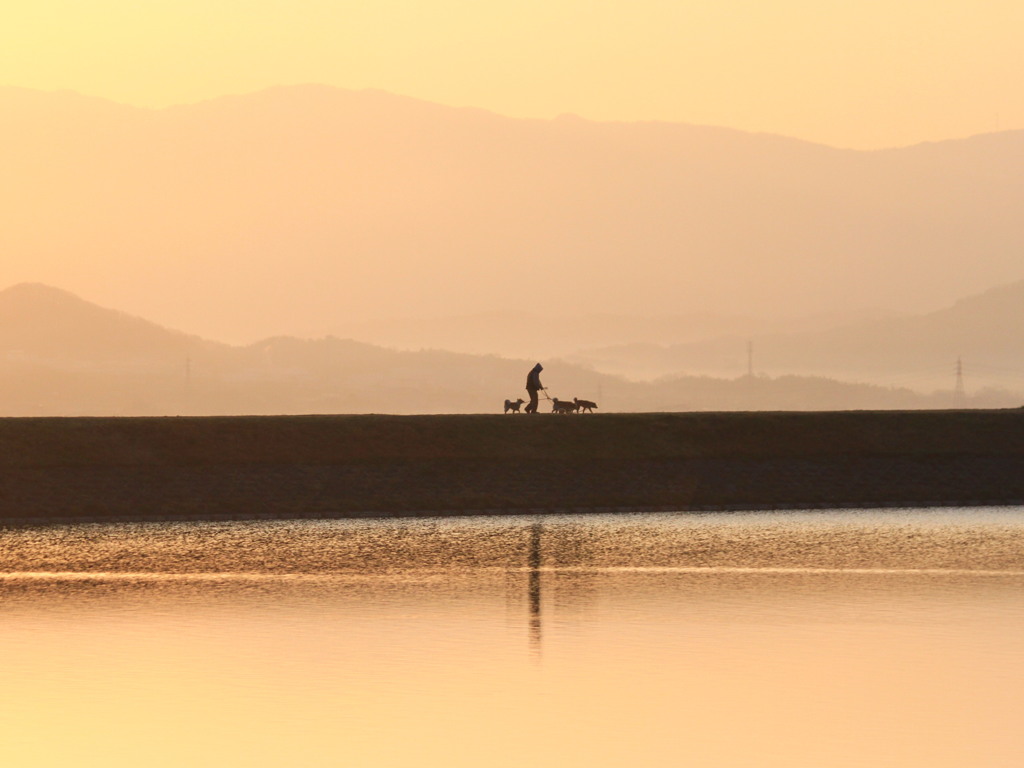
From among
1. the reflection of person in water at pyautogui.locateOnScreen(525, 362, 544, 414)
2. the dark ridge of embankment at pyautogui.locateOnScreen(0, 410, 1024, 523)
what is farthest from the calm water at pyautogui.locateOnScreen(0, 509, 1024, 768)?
the reflection of person in water at pyautogui.locateOnScreen(525, 362, 544, 414)

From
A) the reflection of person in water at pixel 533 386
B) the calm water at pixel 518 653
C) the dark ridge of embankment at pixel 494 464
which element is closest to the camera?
the calm water at pixel 518 653

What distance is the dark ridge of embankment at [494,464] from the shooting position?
6344 centimetres

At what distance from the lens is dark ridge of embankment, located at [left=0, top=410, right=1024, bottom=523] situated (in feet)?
208

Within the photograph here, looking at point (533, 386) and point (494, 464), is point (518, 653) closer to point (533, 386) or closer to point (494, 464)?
point (494, 464)

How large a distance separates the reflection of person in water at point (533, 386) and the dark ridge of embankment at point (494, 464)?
2772 mm

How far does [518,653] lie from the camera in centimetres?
2848

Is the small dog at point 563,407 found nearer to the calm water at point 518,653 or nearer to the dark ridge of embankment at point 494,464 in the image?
the dark ridge of embankment at point 494,464

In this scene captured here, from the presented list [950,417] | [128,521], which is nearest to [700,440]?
[950,417]

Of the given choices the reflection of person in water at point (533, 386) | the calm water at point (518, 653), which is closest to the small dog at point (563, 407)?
the reflection of person in water at point (533, 386)

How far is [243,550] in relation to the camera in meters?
48.1

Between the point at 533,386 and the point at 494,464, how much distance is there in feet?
29.0

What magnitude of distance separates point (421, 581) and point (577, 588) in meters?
3.86

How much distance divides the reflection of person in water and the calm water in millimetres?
26686

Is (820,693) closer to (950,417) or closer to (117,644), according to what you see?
(117,644)
